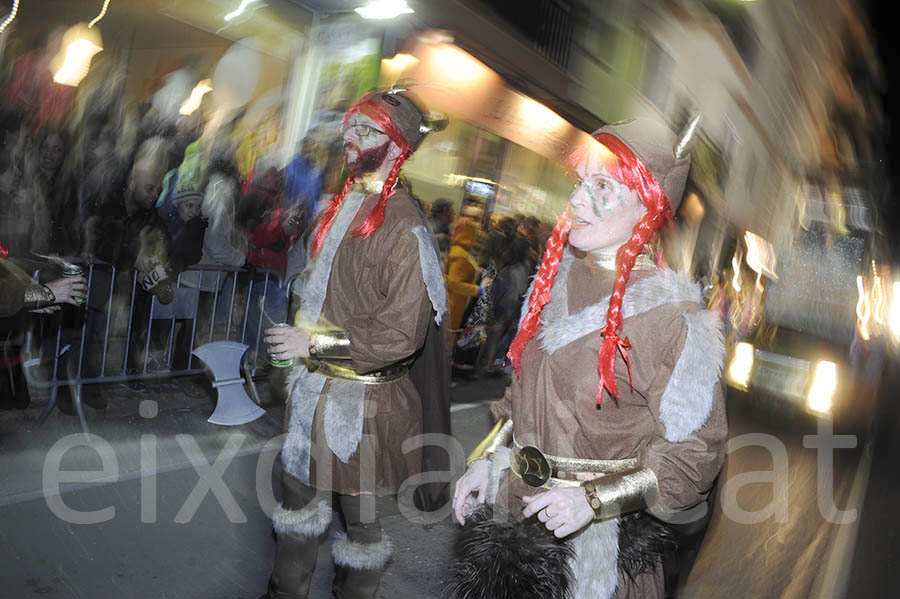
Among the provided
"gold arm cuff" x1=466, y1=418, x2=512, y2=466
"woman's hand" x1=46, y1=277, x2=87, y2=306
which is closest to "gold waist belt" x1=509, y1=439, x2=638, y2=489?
"gold arm cuff" x1=466, y1=418, x2=512, y2=466

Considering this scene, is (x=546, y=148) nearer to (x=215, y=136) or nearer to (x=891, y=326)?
(x=891, y=326)

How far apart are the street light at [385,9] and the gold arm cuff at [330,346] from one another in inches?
315

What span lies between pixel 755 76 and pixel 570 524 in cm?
1167

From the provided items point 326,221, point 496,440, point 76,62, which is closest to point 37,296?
point 326,221

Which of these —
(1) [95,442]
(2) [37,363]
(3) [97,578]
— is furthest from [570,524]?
(2) [37,363]

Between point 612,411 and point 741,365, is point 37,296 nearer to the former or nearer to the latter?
point 612,411

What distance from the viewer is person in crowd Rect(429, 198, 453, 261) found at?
866cm

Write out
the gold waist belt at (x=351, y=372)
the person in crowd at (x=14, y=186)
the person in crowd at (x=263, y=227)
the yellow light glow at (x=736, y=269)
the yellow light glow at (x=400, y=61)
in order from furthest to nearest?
the yellow light glow at (x=736, y=269) → the yellow light glow at (x=400, y=61) → the person in crowd at (x=263, y=227) → the person in crowd at (x=14, y=186) → the gold waist belt at (x=351, y=372)

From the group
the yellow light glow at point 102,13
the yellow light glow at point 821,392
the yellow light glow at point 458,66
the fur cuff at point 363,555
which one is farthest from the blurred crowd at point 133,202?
the yellow light glow at point 821,392

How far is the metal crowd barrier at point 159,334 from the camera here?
5410 mm

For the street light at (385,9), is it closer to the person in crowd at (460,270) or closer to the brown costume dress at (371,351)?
the person in crowd at (460,270)

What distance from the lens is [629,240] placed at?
6.76ft

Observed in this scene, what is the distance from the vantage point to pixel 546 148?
14727mm

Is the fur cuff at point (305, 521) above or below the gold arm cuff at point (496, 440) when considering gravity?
below
